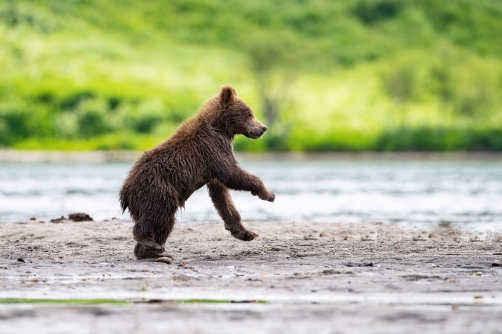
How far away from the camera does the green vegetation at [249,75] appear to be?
7994 cm

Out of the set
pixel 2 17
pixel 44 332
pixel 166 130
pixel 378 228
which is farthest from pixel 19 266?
pixel 2 17

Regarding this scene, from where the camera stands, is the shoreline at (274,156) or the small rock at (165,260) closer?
the small rock at (165,260)

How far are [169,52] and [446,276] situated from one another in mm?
111612

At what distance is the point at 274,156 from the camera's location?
242 feet

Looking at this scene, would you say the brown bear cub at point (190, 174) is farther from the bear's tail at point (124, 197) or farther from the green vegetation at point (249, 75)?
the green vegetation at point (249, 75)

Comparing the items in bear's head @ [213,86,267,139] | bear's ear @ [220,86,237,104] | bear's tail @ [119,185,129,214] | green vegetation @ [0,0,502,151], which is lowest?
bear's tail @ [119,185,129,214]

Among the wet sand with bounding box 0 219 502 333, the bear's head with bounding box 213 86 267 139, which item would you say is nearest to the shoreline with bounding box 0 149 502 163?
the wet sand with bounding box 0 219 502 333

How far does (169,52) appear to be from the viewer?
119 metres

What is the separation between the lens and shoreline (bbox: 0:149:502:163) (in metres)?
71.7

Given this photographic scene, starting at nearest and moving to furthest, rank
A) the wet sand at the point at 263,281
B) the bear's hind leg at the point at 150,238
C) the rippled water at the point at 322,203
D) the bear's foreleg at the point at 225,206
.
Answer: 1. the wet sand at the point at 263,281
2. the bear's hind leg at the point at 150,238
3. the bear's foreleg at the point at 225,206
4. the rippled water at the point at 322,203

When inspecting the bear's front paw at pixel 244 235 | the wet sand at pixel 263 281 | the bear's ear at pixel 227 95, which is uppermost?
the bear's ear at pixel 227 95

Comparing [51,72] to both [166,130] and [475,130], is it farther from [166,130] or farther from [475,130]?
[475,130]

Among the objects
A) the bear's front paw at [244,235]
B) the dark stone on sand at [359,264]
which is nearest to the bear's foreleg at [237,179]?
the bear's front paw at [244,235]

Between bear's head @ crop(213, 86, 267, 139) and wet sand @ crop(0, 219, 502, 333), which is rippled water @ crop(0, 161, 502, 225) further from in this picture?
bear's head @ crop(213, 86, 267, 139)
